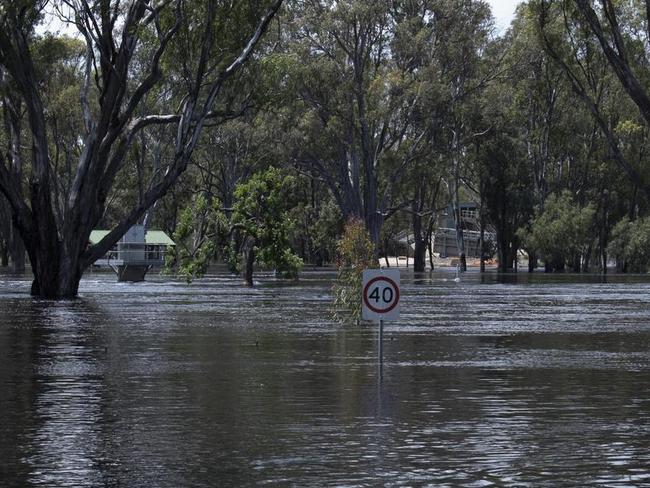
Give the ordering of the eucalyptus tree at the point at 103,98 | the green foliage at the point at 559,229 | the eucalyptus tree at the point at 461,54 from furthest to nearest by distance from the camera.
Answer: the green foliage at the point at 559,229, the eucalyptus tree at the point at 461,54, the eucalyptus tree at the point at 103,98

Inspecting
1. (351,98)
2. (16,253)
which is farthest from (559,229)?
(16,253)

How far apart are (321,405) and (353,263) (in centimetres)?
1624

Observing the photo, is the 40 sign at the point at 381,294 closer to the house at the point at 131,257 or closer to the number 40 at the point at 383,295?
the number 40 at the point at 383,295

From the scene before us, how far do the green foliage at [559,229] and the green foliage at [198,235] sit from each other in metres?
38.4

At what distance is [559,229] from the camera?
98.6m

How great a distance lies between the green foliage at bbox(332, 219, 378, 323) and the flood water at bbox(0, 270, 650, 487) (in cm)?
116

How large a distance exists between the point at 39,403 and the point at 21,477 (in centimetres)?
504

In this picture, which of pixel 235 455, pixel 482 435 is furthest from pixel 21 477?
pixel 482 435

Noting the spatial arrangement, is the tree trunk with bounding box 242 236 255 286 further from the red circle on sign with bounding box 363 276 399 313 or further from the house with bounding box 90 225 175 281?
the red circle on sign with bounding box 363 276 399 313

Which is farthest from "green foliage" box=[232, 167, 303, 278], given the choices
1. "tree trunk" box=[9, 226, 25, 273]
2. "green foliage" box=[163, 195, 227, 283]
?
"tree trunk" box=[9, 226, 25, 273]

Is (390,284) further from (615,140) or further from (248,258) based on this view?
(615,140)

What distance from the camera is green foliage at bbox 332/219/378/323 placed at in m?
31.0

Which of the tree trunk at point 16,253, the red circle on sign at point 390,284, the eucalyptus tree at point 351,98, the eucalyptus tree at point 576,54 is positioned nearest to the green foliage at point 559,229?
the eucalyptus tree at point 576,54

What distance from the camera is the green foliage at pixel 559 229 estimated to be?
98.4 metres
